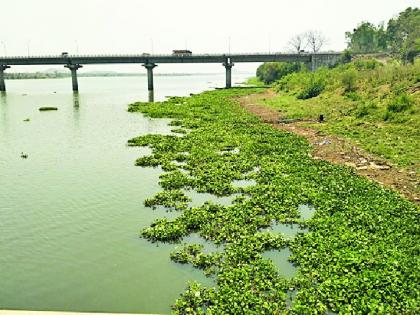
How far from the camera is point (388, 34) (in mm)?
131375

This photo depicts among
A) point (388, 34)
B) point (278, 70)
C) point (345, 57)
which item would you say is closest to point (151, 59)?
point (278, 70)

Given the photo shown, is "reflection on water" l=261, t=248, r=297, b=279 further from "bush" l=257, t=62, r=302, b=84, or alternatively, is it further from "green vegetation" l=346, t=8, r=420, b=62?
"bush" l=257, t=62, r=302, b=84

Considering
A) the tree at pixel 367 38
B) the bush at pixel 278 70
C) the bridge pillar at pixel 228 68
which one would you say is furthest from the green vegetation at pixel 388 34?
the bridge pillar at pixel 228 68

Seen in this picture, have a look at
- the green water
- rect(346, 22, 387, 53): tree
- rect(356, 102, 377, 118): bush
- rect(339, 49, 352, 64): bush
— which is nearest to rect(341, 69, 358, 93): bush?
rect(356, 102, 377, 118): bush

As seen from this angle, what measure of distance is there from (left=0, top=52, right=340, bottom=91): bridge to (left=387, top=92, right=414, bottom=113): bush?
71.4 meters

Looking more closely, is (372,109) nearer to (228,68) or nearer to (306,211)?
(306,211)

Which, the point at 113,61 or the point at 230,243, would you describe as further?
the point at 113,61

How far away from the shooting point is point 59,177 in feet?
70.5

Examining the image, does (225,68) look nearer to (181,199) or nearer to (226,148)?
(226,148)

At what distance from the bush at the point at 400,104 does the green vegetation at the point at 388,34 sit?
68.6 metres

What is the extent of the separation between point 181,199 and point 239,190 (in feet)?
10.1

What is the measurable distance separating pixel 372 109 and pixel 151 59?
81.0 meters

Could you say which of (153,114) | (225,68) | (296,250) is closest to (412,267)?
(296,250)

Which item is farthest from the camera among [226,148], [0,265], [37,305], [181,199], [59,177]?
[226,148]
